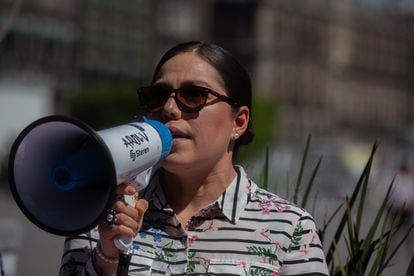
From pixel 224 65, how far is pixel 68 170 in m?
0.57

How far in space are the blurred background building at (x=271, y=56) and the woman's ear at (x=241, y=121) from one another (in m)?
27.4

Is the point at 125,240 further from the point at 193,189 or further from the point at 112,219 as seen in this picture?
the point at 193,189

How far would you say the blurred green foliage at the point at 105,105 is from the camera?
61375 millimetres

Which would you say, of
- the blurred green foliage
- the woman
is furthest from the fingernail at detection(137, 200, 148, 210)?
the blurred green foliage

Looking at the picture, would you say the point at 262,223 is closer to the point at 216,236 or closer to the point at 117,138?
the point at 216,236

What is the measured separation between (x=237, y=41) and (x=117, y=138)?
92.0m

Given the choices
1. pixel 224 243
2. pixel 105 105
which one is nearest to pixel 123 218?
pixel 224 243

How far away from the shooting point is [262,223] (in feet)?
10.1

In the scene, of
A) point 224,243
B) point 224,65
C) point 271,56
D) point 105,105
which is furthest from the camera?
point 271,56

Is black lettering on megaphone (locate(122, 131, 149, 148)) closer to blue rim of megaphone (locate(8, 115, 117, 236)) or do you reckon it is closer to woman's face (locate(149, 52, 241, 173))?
blue rim of megaphone (locate(8, 115, 117, 236))

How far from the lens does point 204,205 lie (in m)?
3.15

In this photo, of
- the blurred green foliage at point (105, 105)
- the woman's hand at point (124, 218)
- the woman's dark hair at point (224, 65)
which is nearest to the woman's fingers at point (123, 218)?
the woman's hand at point (124, 218)

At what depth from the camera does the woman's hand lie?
278 centimetres

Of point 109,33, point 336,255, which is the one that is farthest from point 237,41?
point 336,255
